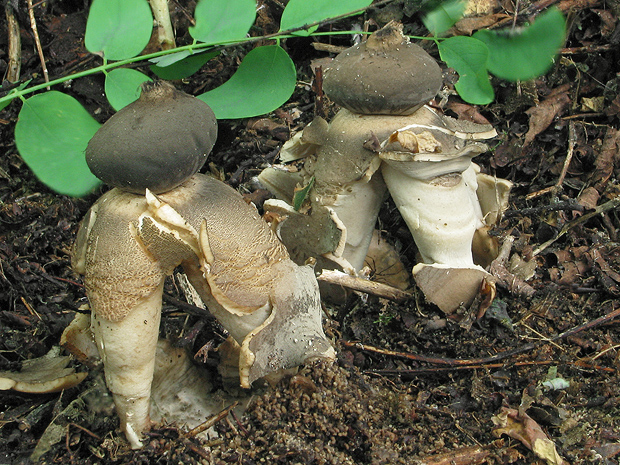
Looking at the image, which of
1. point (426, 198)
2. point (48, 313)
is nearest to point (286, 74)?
point (426, 198)

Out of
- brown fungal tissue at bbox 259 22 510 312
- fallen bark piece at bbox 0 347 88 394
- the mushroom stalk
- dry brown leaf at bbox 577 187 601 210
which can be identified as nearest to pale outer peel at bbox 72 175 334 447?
the mushroom stalk

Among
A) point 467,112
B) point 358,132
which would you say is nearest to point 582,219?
point 467,112

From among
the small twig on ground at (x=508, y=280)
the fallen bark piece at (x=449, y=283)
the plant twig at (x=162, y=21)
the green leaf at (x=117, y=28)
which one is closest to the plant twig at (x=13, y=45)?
the plant twig at (x=162, y=21)

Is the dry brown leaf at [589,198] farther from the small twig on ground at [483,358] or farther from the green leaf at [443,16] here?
the green leaf at [443,16]

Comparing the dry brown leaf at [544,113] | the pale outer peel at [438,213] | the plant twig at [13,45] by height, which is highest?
the plant twig at [13,45]

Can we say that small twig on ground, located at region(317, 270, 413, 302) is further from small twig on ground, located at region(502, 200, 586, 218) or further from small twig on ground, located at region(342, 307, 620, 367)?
small twig on ground, located at region(502, 200, 586, 218)

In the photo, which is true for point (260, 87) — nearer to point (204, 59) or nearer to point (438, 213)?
point (204, 59)
